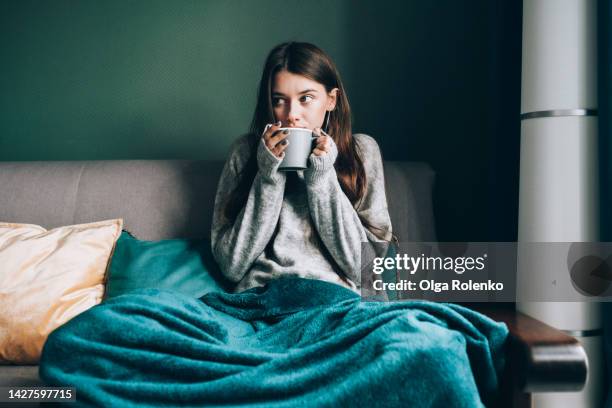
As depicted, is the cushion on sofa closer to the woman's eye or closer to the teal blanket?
the teal blanket

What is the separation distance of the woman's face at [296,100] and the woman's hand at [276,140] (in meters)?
0.14

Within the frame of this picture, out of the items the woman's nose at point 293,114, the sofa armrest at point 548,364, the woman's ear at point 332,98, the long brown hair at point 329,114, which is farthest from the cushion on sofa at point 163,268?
the sofa armrest at point 548,364

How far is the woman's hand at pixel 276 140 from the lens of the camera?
1094mm

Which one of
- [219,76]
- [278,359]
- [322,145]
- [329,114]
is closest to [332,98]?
[329,114]

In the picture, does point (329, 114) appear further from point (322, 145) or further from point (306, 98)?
point (322, 145)

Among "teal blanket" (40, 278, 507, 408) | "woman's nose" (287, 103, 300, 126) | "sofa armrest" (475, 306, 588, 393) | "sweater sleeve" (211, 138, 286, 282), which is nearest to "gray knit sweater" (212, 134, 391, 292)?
"sweater sleeve" (211, 138, 286, 282)

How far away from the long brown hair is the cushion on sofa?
0.47 ft

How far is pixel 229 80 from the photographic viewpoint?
5.79ft

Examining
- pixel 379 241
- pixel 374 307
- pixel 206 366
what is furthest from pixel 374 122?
pixel 206 366

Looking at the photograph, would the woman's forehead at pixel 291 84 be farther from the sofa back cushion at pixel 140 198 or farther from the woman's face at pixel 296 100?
the sofa back cushion at pixel 140 198

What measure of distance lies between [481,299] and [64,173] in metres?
1.26

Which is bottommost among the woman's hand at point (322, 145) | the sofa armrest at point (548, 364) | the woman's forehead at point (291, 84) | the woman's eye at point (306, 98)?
the sofa armrest at point (548, 364)

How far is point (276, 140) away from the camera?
1.10m

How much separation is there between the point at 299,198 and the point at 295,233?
10cm
